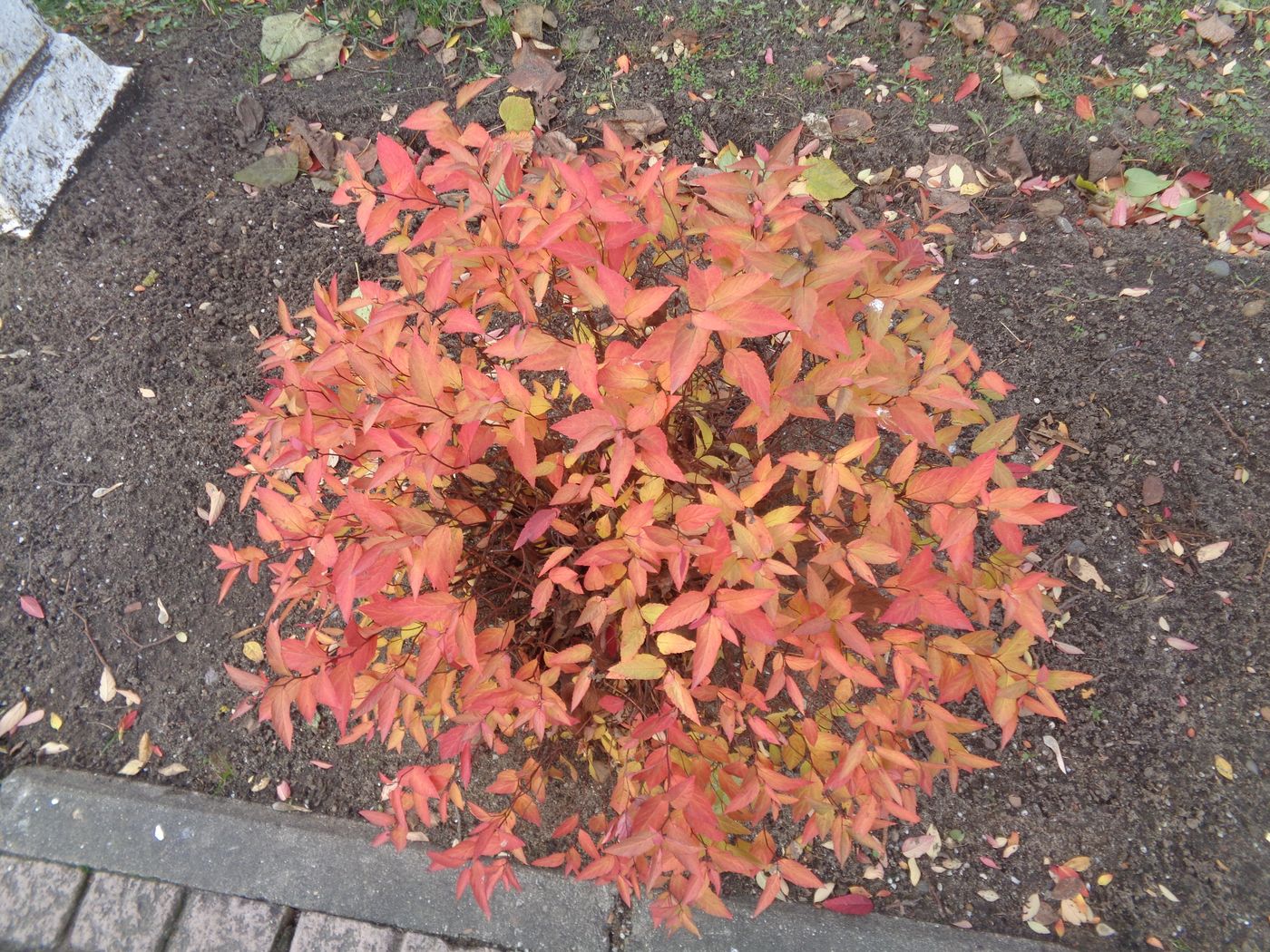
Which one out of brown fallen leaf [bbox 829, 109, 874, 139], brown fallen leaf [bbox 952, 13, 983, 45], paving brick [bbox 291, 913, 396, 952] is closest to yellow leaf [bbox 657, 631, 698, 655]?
paving brick [bbox 291, 913, 396, 952]

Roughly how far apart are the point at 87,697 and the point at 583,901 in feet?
5.58

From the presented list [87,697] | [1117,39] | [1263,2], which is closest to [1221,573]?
[1117,39]

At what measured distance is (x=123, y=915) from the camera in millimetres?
2084

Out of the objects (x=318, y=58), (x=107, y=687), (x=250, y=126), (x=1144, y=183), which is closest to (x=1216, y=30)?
(x=1144, y=183)

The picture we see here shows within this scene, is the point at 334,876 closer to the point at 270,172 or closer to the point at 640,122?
the point at 270,172

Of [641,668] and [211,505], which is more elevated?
[641,668]

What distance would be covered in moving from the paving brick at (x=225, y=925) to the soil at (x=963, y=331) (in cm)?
28

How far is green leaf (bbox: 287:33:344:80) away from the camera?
326cm

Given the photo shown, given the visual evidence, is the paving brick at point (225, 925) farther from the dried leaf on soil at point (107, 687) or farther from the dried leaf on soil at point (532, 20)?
the dried leaf on soil at point (532, 20)

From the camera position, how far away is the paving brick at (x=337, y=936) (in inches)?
78.3

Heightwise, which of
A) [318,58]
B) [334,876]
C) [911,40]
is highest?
[318,58]

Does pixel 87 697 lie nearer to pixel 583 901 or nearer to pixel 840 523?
pixel 583 901

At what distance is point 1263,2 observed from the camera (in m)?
3.04

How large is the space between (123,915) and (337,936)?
0.63 meters
